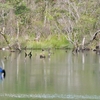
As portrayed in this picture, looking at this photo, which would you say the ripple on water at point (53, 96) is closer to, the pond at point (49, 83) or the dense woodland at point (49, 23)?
the pond at point (49, 83)

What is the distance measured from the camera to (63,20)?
80625 millimetres

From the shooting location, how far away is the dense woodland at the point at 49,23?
79.2 m

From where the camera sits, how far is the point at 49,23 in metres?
88.6

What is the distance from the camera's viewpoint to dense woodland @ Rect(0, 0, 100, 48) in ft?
260

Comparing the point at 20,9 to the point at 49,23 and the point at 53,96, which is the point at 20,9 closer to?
the point at 49,23

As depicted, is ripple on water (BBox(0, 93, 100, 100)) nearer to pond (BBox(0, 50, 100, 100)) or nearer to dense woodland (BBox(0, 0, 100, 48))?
pond (BBox(0, 50, 100, 100))

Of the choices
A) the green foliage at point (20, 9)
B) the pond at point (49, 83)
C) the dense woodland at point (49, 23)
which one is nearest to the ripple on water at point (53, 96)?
the pond at point (49, 83)

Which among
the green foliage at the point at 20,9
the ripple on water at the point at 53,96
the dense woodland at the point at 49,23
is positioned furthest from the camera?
the green foliage at the point at 20,9

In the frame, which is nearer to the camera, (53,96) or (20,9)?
(53,96)

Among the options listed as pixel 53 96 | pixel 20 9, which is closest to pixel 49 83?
pixel 53 96

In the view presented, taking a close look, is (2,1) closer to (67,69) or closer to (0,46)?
(0,46)

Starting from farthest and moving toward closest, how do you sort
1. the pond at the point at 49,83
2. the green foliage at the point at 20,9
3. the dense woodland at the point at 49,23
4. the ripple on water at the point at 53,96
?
1. the green foliage at the point at 20,9
2. the dense woodland at the point at 49,23
3. the pond at the point at 49,83
4. the ripple on water at the point at 53,96

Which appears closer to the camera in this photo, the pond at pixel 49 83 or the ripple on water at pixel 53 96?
the ripple on water at pixel 53 96

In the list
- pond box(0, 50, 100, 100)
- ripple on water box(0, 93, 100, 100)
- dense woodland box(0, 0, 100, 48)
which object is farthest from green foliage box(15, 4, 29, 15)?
ripple on water box(0, 93, 100, 100)
